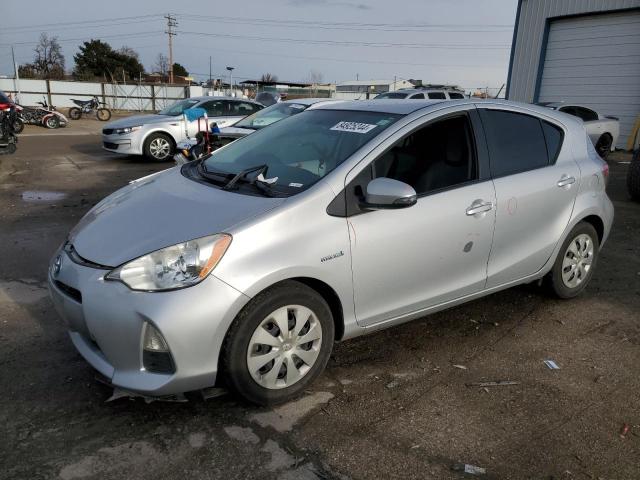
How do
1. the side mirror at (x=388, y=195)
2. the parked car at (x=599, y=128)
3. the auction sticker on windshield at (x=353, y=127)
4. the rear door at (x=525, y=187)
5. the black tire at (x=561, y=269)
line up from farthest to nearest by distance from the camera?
the parked car at (x=599, y=128) < the black tire at (x=561, y=269) < the rear door at (x=525, y=187) < the auction sticker on windshield at (x=353, y=127) < the side mirror at (x=388, y=195)

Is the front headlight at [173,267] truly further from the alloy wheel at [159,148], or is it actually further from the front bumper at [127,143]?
the alloy wheel at [159,148]

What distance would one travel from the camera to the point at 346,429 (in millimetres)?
2781

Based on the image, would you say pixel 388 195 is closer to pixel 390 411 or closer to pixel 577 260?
pixel 390 411

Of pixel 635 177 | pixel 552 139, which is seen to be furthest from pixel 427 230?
pixel 635 177

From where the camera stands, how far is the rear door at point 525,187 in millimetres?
3734

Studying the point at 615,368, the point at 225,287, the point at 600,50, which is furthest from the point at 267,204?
the point at 600,50

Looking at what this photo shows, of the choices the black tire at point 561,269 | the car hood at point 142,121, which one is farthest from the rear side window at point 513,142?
the car hood at point 142,121

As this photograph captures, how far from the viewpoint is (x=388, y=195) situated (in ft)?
9.73

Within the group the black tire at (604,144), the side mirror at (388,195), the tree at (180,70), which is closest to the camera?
the side mirror at (388,195)

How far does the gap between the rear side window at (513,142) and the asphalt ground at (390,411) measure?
3.93 ft

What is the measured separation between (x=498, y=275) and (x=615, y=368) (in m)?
0.93

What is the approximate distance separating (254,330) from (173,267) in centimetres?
52

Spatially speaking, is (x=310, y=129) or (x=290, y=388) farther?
(x=310, y=129)

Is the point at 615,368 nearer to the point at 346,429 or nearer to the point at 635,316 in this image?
the point at 635,316
